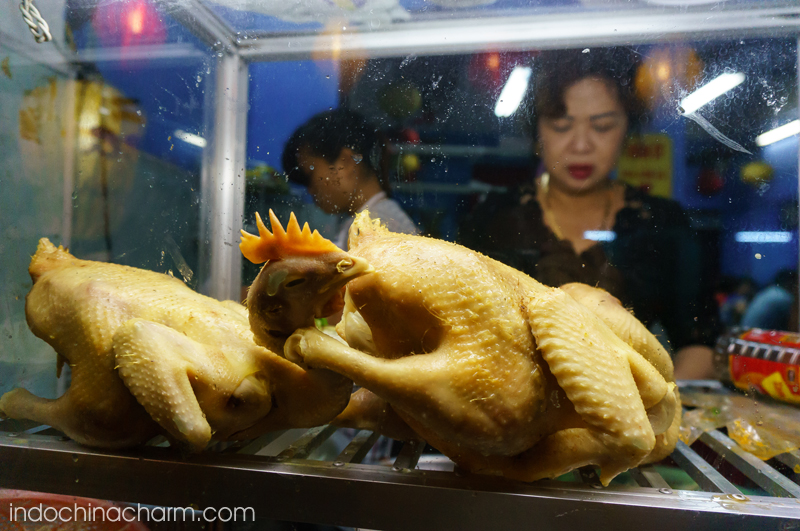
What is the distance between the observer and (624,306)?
4.32 feet

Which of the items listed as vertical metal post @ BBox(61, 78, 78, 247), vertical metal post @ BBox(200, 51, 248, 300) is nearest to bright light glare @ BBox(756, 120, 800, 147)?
vertical metal post @ BBox(200, 51, 248, 300)

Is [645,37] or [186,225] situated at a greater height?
[645,37]

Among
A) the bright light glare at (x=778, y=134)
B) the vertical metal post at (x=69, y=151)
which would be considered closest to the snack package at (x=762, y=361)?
the bright light glare at (x=778, y=134)

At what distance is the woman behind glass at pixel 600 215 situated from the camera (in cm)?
128

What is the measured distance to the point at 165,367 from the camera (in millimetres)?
854

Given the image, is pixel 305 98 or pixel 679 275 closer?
pixel 679 275

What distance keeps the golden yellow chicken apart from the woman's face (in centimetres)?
81

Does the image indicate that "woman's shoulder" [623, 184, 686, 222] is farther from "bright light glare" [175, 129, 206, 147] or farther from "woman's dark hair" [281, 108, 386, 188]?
"bright light glare" [175, 129, 206, 147]

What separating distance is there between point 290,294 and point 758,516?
3.00 ft

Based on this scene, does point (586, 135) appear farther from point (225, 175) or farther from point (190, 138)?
point (190, 138)

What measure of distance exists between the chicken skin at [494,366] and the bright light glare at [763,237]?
2.10 ft

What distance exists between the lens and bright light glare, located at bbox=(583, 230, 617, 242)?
1.30 metres

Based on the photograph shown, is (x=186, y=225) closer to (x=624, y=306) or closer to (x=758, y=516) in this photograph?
(x=624, y=306)

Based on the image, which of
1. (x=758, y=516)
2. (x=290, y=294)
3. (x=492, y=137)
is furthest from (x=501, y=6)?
(x=758, y=516)
